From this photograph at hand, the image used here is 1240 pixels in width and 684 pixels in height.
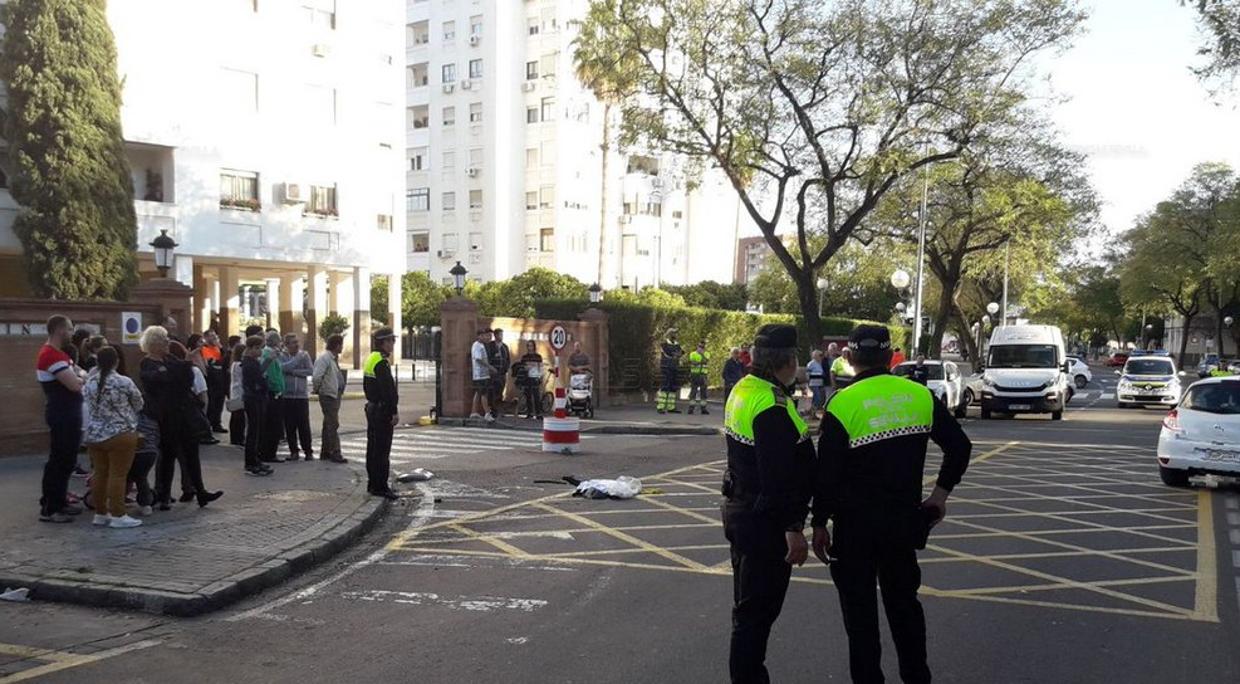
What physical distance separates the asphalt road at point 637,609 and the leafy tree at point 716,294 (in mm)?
48726

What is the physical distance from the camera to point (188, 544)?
27.1 ft

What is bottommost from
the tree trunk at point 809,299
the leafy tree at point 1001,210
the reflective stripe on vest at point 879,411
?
the reflective stripe on vest at point 879,411

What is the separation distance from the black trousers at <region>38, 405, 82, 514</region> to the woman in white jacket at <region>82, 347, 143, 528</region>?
433 millimetres

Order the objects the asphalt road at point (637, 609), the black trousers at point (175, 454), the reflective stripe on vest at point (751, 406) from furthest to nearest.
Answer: the black trousers at point (175, 454)
the asphalt road at point (637, 609)
the reflective stripe on vest at point (751, 406)

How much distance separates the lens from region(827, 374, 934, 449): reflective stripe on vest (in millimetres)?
4535

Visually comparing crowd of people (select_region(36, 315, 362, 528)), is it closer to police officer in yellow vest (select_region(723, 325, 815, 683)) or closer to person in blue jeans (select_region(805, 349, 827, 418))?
police officer in yellow vest (select_region(723, 325, 815, 683))

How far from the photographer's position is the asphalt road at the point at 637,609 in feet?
18.0

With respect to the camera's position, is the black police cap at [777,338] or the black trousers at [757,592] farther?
the black police cap at [777,338]

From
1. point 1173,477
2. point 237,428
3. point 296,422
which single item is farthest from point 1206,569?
point 237,428

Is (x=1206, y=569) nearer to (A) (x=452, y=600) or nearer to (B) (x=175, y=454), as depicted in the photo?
(A) (x=452, y=600)

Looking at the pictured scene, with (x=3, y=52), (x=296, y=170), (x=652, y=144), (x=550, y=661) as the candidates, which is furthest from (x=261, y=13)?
(x=550, y=661)

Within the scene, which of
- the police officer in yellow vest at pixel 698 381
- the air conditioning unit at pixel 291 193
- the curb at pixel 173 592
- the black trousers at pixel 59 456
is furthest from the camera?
the air conditioning unit at pixel 291 193

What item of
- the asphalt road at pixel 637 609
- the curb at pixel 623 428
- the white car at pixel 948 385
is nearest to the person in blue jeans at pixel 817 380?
the white car at pixel 948 385

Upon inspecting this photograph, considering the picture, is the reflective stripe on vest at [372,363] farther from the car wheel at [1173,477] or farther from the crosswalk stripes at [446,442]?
the car wheel at [1173,477]
